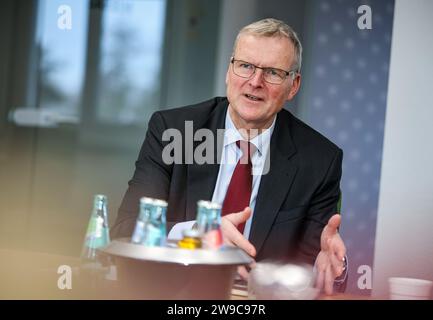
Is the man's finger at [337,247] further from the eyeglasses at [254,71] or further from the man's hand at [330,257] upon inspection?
the eyeglasses at [254,71]

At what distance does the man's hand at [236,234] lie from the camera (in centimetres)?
180

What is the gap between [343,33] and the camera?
2941 mm

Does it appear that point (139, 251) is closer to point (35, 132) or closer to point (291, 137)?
point (291, 137)

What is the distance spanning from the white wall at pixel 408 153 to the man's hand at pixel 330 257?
0.94 meters

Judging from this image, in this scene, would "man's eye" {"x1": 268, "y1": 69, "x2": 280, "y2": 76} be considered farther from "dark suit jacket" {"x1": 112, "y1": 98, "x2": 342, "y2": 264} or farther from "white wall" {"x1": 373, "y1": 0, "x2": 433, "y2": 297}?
"white wall" {"x1": 373, "y1": 0, "x2": 433, "y2": 297}

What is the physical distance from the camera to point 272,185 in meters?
2.29

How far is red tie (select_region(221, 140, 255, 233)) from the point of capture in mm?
2260

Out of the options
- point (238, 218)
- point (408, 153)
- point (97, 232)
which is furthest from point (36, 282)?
point (408, 153)

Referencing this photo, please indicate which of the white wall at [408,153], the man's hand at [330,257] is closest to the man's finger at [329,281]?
the man's hand at [330,257]

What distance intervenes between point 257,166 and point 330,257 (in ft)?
1.48

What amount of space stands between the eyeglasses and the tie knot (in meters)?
0.20

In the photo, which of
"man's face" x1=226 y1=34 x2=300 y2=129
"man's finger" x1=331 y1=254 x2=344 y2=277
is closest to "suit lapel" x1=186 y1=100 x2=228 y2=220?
"man's face" x1=226 y1=34 x2=300 y2=129

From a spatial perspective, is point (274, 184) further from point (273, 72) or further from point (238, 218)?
point (238, 218)
